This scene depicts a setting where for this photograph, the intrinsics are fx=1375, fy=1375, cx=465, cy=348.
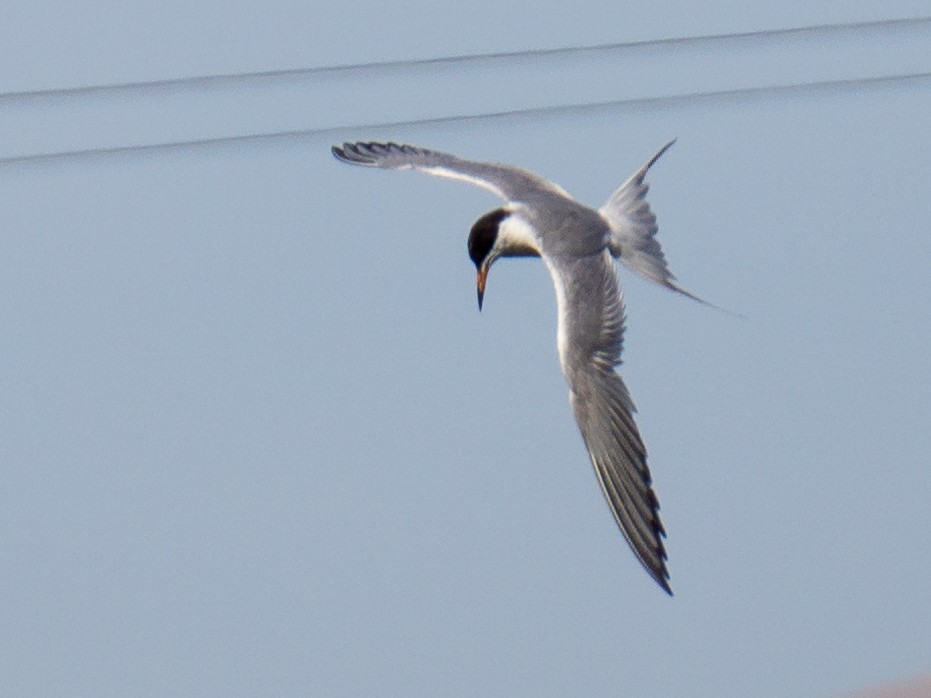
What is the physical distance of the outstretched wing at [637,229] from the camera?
4.80 ft

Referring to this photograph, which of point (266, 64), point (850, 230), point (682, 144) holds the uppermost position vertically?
point (266, 64)

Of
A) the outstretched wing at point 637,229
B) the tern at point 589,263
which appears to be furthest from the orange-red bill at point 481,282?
the outstretched wing at point 637,229

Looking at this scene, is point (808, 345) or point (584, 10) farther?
point (808, 345)

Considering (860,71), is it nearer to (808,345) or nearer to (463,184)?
(808,345)

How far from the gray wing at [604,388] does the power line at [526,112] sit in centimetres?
16

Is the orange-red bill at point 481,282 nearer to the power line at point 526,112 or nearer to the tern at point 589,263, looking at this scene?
the tern at point 589,263

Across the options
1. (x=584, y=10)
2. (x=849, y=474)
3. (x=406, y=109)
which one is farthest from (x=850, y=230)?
(x=406, y=109)

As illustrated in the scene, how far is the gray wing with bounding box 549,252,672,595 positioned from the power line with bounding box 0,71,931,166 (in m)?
0.16

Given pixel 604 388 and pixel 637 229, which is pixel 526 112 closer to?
pixel 637 229

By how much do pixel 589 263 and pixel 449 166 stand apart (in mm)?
183

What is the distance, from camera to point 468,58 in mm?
1421

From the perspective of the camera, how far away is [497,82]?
4.68ft

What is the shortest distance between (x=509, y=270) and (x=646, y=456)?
0.83 ft

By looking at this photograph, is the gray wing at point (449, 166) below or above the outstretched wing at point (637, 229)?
above
